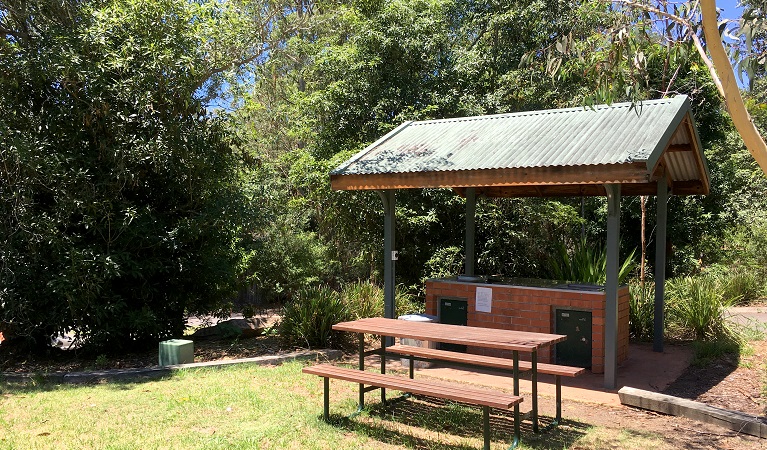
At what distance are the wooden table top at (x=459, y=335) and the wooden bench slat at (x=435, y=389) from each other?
386 millimetres

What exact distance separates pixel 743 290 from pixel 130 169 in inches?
544

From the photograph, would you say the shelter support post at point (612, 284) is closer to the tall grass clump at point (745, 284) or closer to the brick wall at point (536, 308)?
the brick wall at point (536, 308)

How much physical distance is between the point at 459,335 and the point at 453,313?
360 cm

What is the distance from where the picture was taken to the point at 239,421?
5.91 m

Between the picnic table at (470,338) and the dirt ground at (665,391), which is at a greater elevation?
the picnic table at (470,338)

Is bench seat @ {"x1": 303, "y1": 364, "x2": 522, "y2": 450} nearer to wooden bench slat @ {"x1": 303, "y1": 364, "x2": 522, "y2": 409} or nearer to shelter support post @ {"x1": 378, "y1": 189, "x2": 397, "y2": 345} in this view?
wooden bench slat @ {"x1": 303, "y1": 364, "x2": 522, "y2": 409}

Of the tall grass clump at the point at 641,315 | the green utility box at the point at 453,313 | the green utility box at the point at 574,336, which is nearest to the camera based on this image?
the green utility box at the point at 574,336

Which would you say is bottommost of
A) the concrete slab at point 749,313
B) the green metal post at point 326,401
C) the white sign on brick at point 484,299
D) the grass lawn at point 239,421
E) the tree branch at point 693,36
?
the concrete slab at point 749,313

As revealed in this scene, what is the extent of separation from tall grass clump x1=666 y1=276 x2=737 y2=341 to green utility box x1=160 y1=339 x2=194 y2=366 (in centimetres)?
761

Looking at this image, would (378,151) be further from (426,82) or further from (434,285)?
(426,82)

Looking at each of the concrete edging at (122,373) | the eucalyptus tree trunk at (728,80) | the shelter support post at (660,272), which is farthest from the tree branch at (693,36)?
the concrete edging at (122,373)

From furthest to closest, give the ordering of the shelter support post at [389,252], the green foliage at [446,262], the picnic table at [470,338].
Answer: the green foliage at [446,262] < the shelter support post at [389,252] < the picnic table at [470,338]

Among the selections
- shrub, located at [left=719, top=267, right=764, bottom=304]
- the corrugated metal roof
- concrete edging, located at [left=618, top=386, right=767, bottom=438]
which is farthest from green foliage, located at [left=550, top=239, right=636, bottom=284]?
shrub, located at [left=719, top=267, right=764, bottom=304]

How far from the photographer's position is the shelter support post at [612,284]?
7.29 meters
